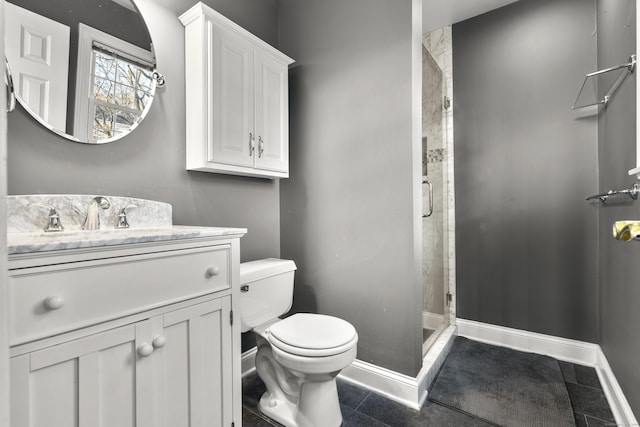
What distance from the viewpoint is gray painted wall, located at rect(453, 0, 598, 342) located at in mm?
2020

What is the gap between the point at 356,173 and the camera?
5.89ft

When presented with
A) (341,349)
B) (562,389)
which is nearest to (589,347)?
(562,389)

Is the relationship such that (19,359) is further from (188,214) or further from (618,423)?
(618,423)

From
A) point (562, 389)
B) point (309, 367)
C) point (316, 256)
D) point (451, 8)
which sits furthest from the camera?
point (451, 8)

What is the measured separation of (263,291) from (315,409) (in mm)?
604

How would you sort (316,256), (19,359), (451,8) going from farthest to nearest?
1. (451,8)
2. (316,256)
3. (19,359)

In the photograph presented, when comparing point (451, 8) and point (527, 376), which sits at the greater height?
point (451, 8)

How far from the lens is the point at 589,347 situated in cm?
198

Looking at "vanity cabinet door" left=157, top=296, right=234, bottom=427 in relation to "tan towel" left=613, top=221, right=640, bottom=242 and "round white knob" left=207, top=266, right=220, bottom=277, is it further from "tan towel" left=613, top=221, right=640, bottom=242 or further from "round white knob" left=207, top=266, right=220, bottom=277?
"tan towel" left=613, top=221, right=640, bottom=242

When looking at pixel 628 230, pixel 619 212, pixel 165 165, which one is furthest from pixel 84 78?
pixel 619 212

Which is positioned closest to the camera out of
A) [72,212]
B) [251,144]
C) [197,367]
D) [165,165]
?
[197,367]

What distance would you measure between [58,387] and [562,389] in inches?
91.6

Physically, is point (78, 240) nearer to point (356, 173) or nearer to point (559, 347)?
point (356, 173)

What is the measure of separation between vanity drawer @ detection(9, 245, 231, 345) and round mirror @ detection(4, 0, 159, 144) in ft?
2.40
